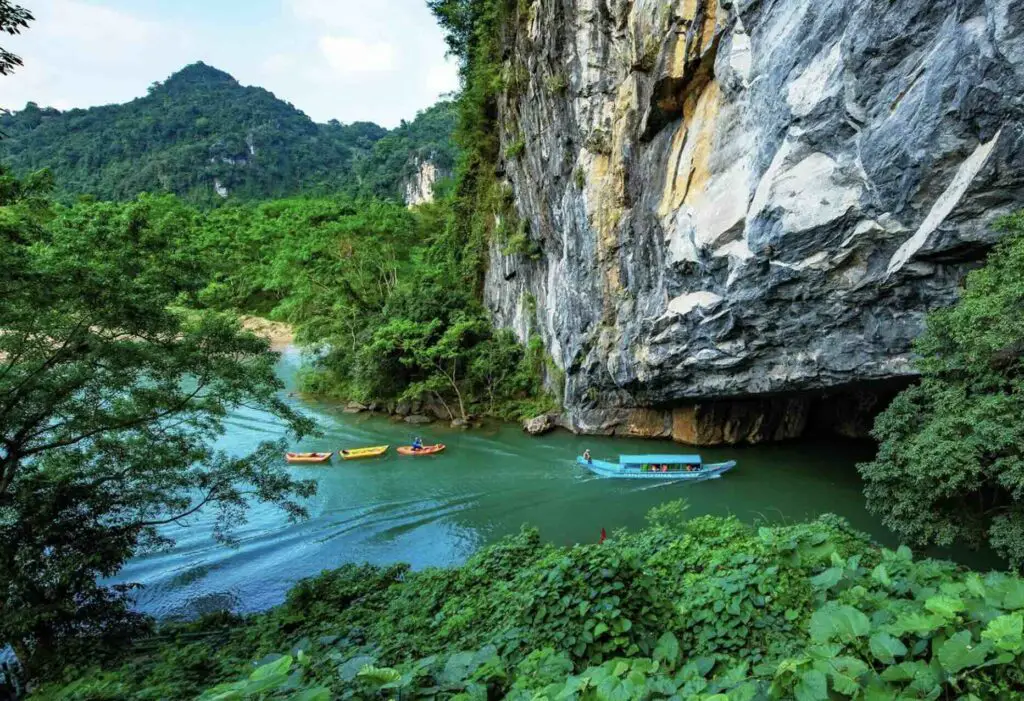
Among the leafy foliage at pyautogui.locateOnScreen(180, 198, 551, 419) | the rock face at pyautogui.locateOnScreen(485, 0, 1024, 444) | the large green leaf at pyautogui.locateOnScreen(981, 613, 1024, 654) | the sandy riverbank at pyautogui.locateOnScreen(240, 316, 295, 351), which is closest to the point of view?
the large green leaf at pyautogui.locateOnScreen(981, 613, 1024, 654)

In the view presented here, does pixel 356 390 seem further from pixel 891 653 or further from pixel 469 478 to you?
pixel 891 653

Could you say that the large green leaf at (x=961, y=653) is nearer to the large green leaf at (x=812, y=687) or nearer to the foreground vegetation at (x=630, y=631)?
the foreground vegetation at (x=630, y=631)

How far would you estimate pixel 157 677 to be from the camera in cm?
433

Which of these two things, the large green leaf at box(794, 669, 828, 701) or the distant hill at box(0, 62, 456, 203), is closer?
the large green leaf at box(794, 669, 828, 701)

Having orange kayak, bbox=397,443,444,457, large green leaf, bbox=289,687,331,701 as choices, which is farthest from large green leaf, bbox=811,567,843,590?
orange kayak, bbox=397,443,444,457

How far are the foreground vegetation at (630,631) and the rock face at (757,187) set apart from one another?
472cm

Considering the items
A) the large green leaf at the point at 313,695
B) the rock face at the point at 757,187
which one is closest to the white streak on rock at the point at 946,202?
the rock face at the point at 757,187

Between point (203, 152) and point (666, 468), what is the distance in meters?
64.2

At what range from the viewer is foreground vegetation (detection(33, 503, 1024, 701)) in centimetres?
160

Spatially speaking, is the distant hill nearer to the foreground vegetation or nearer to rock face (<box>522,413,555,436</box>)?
rock face (<box>522,413,555,436</box>)

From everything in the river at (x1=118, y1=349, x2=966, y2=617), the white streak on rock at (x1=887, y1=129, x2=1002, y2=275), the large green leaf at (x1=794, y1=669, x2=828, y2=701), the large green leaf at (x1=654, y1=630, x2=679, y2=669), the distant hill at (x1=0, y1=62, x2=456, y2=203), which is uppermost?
the distant hill at (x1=0, y1=62, x2=456, y2=203)

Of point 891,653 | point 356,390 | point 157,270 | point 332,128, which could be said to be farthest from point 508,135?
point 332,128

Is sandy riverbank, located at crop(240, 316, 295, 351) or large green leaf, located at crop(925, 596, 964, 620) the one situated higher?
sandy riverbank, located at crop(240, 316, 295, 351)

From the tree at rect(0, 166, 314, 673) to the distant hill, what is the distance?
151 feet
